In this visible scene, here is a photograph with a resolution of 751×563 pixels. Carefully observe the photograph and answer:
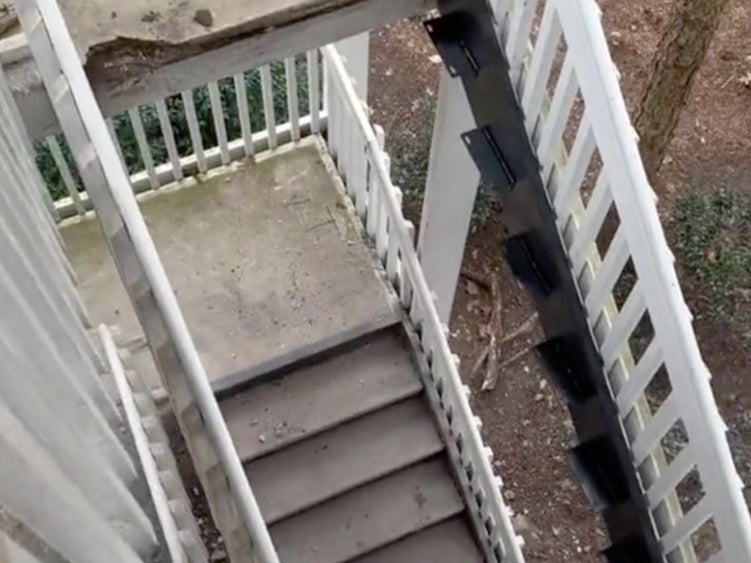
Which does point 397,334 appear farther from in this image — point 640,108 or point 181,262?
point 640,108

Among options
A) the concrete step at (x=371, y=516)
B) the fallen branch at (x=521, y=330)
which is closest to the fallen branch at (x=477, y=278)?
the fallen branch at (x=521, y=330)

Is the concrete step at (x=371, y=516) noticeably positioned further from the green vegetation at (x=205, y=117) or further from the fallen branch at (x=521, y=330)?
the green vegetation at (x=205, y=117)

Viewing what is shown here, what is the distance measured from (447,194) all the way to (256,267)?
92 centimetres

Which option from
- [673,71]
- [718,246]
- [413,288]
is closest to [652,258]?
[413,288]

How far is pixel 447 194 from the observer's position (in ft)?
15.2

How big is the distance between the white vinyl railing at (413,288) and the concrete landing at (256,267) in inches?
6.4

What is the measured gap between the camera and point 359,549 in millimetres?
4715

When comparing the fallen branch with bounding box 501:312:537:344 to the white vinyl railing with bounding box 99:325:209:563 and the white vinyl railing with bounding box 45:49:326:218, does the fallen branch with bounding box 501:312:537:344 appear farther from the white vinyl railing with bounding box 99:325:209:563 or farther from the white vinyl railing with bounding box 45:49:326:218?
the white vinyl railing with bounding box 99:325:209:563

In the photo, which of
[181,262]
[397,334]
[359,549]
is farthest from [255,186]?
[359,549]

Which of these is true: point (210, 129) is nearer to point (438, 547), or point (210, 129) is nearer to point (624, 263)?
point (438, 547)

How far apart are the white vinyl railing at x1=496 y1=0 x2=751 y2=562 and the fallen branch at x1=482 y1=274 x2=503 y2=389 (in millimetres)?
2230

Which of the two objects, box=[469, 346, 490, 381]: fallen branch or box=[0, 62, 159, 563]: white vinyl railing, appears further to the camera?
box=[469, 346, 490, 381]: fallen branch

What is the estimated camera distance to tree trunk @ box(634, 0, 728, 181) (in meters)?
4.33

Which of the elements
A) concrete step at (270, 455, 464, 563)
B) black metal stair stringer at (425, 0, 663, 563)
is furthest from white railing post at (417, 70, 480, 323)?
concrete step at (270, 455, 464, 563)
